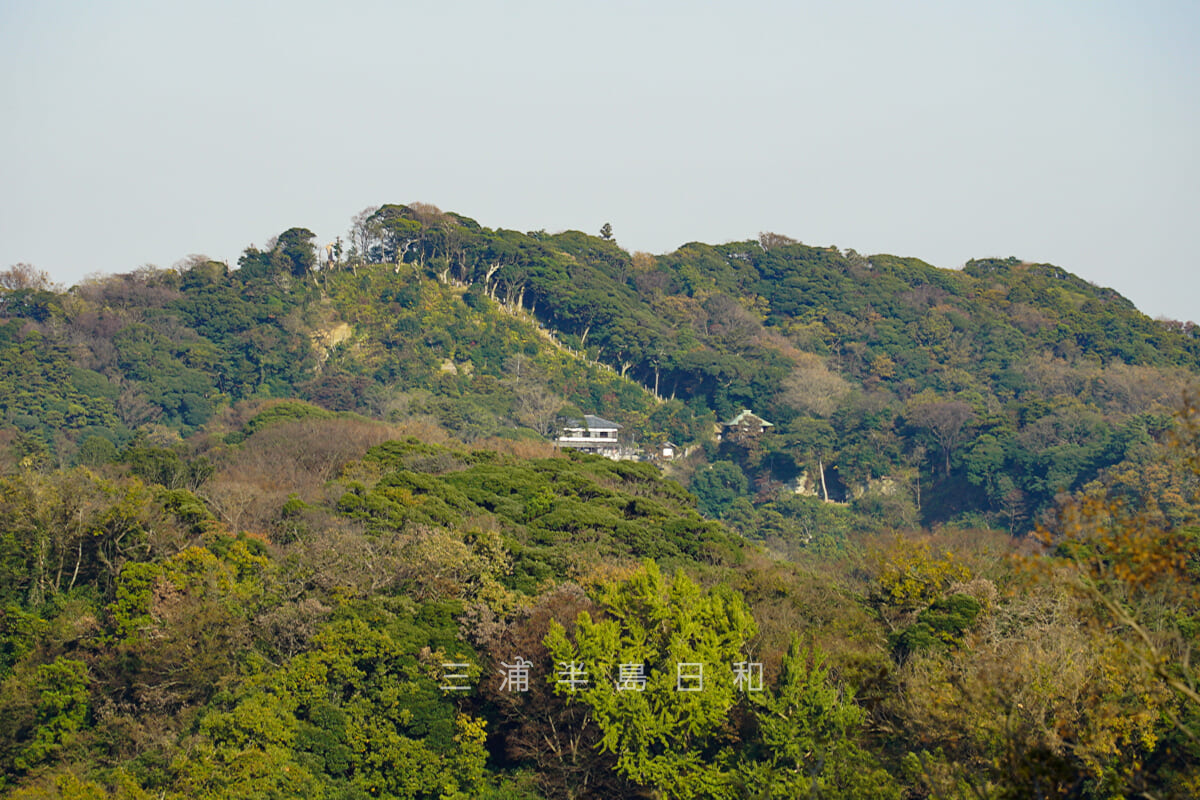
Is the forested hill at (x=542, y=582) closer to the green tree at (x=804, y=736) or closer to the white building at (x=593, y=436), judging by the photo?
the green tree at (x=804, y=736)

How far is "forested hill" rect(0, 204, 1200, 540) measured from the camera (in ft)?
182

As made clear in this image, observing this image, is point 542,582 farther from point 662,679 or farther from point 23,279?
point 23,279

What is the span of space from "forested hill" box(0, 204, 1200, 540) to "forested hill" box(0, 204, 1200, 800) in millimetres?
257

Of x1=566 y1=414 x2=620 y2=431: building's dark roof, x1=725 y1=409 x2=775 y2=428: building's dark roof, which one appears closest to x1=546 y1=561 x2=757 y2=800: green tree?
x1=566 y1=414 x2=620 y2=431: building's dark roof

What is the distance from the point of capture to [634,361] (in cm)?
6738

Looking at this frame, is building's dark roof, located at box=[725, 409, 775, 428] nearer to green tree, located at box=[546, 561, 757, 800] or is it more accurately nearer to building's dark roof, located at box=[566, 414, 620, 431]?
building's dark roof, located at box=[566, 414, 620, 431]

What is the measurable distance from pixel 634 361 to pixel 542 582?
4143 centimetres

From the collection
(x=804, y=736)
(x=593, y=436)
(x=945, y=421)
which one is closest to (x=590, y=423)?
(x=593, y=436)

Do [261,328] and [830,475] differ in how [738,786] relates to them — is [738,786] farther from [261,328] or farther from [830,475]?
[261,328]

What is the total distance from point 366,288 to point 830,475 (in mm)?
25756

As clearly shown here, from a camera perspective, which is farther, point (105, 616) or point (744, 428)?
point (744, 428)

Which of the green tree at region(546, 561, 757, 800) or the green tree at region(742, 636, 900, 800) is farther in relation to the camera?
the green tree at region(546, 561, 757, 800)

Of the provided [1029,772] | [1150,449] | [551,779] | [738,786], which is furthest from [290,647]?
[1150,449]

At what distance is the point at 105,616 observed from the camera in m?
24.8
